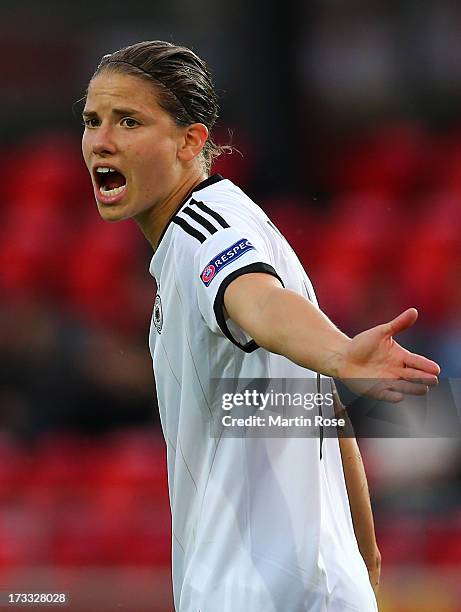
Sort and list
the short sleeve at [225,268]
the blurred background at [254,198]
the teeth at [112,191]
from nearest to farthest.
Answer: the short sleeve at [225,268], the teeth at [112,191], the blurred background at [254,198]

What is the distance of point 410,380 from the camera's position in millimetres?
1026

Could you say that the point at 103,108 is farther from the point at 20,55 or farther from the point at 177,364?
the point at 20,55

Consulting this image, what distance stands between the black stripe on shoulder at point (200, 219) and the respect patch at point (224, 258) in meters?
0.06

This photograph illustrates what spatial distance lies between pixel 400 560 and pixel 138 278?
155cm

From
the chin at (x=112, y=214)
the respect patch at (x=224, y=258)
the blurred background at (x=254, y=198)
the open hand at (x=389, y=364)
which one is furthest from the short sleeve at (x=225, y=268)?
the blurred background at (x=254, y=198)

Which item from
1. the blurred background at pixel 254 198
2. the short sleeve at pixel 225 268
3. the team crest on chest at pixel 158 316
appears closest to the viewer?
the short sleeve at pixel 225 268

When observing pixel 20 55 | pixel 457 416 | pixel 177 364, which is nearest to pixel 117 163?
pixel 177 364

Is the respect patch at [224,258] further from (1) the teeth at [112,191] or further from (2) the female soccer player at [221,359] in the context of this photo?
(1) the teeth at [112,191]

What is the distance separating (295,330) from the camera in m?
1.11

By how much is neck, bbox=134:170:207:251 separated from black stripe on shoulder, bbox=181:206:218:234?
7.8 inches

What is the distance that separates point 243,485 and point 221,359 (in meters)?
0.17

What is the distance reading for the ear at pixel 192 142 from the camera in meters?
1.59

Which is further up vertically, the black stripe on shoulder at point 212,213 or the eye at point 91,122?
the eye at point 91,122

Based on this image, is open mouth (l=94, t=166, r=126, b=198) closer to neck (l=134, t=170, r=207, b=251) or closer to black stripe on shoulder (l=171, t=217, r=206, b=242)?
neck (l=134, t=170, r=207, b=251)
